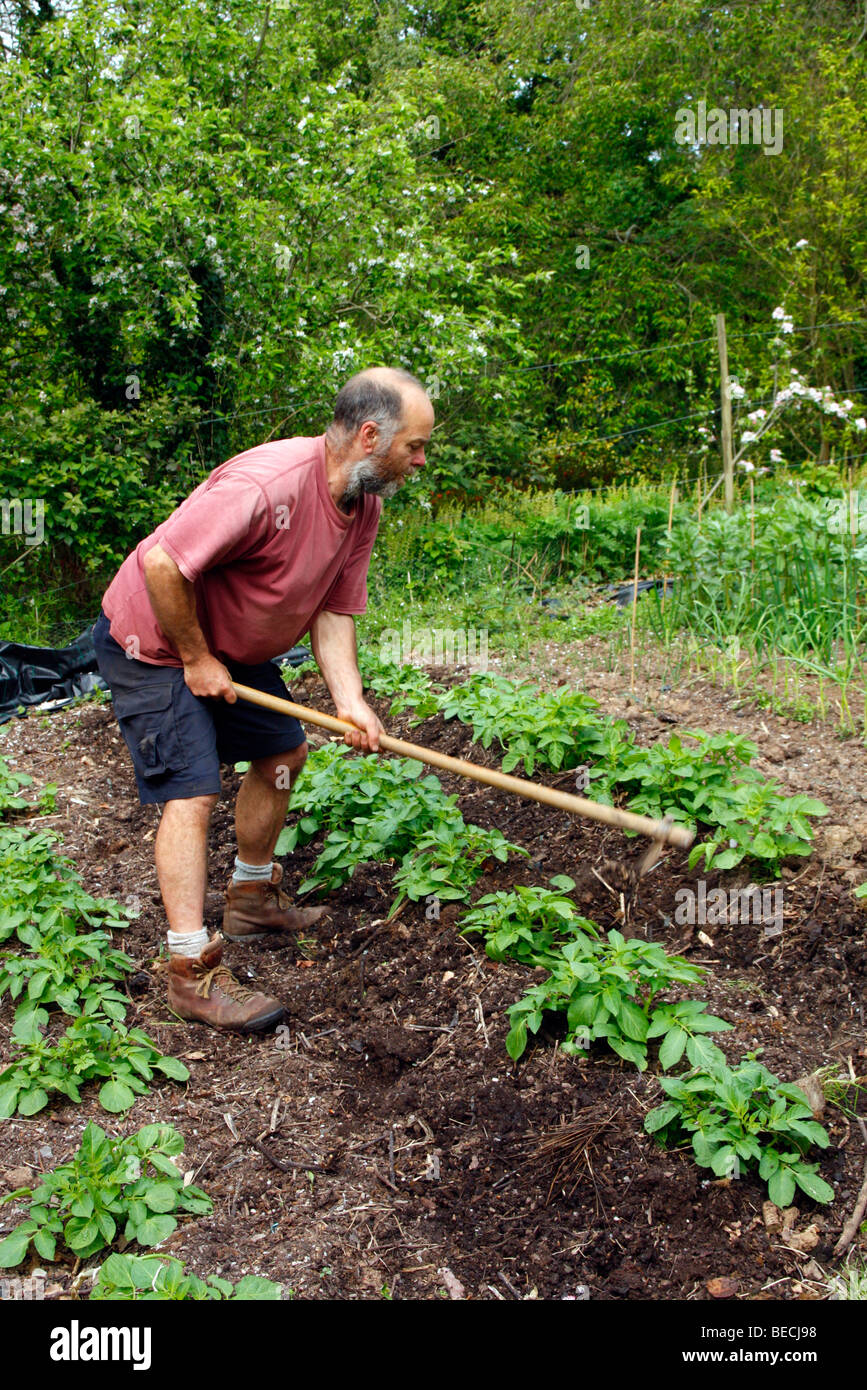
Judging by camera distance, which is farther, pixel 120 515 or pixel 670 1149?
pixel 120 515

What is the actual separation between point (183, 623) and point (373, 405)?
0.80 metres

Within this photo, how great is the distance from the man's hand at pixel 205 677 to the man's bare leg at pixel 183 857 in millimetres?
303

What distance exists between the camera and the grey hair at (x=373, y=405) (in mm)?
3049

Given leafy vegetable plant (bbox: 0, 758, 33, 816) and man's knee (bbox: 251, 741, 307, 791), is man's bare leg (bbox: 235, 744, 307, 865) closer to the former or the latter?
man's knee (bbox: 251, 741, 307, 791)

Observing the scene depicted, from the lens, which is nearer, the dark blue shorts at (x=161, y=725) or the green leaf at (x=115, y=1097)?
the green leaf at (x=115, y=1097)

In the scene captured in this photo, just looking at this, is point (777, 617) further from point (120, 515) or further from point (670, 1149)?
point (120, 515)

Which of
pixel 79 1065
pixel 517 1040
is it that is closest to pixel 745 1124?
pixel 517 1040

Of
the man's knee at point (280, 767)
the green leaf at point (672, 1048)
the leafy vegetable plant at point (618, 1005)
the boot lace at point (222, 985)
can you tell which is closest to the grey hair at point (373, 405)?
the man's knee at point (280, 767)

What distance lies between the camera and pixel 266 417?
323 inches

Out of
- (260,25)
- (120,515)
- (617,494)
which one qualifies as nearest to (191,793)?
(120,515)

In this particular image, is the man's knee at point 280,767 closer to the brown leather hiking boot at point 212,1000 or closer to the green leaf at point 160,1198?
the brown leather hiking boot at point 212,1000

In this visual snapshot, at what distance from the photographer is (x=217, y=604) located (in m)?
3.21

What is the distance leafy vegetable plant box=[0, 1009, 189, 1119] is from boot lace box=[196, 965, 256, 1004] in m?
0.25

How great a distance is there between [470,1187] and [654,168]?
16552 millimetres
